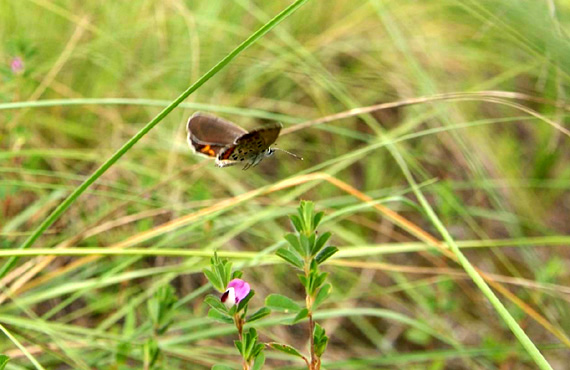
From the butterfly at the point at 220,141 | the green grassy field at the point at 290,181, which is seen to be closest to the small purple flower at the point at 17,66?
the green grassy field at the point at 290,181

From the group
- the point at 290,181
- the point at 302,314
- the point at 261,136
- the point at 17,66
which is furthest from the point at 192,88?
the point at 17,66

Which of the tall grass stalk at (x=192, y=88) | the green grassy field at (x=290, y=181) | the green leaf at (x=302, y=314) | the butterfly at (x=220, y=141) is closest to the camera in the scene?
the green leaf at (x=302, y=314)

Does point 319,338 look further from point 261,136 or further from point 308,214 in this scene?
point 261,136

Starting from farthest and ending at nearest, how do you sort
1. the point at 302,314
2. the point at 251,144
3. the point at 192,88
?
the point at 251,144 → the point at 192,88 → the point at 302,314

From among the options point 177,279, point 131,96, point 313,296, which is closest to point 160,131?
point 131,96

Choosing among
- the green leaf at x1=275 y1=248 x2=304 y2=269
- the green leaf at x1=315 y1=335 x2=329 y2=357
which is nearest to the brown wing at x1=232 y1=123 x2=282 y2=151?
the green leaf at x1=275 y1=248 x2=304 y2=269

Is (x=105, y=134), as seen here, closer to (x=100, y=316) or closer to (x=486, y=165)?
(x=100, y=316)

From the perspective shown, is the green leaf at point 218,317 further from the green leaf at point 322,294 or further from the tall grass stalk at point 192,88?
the tall grass stalk at point 192,88

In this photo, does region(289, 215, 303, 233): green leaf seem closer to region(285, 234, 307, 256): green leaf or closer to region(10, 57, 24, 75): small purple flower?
region(285, 234, 307, 256): green leaf
